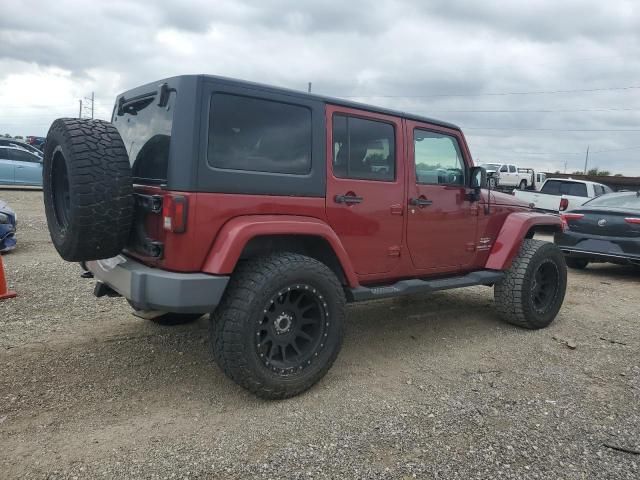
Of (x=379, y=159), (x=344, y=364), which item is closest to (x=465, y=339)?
(x=344, y=364)

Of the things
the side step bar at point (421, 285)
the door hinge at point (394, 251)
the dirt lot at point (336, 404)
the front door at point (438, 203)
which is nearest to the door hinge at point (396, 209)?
the front door at point (438, 203)

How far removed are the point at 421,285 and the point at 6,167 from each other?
52.9 feet

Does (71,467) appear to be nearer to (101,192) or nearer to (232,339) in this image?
(232,339)

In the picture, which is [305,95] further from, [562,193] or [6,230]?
[562,193]

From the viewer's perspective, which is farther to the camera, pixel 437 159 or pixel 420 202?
pixel 437 159

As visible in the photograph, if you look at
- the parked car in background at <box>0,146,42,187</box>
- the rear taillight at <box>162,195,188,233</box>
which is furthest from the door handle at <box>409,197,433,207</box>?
the parked car in background at <box>0,146,42,187</box>

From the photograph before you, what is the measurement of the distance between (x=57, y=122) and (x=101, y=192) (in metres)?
0.62

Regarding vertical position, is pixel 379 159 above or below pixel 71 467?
above

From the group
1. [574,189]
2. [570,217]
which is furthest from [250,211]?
[574,189]

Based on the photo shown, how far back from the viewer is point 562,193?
1556 centimetres

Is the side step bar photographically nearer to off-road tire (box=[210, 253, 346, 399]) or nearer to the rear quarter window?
off-road tire (box=[210, 253, 346, 399])

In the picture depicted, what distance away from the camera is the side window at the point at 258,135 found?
10.4ft

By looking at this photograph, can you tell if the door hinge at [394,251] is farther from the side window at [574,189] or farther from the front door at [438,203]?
the side window at [574,189]

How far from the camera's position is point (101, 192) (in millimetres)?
2973
